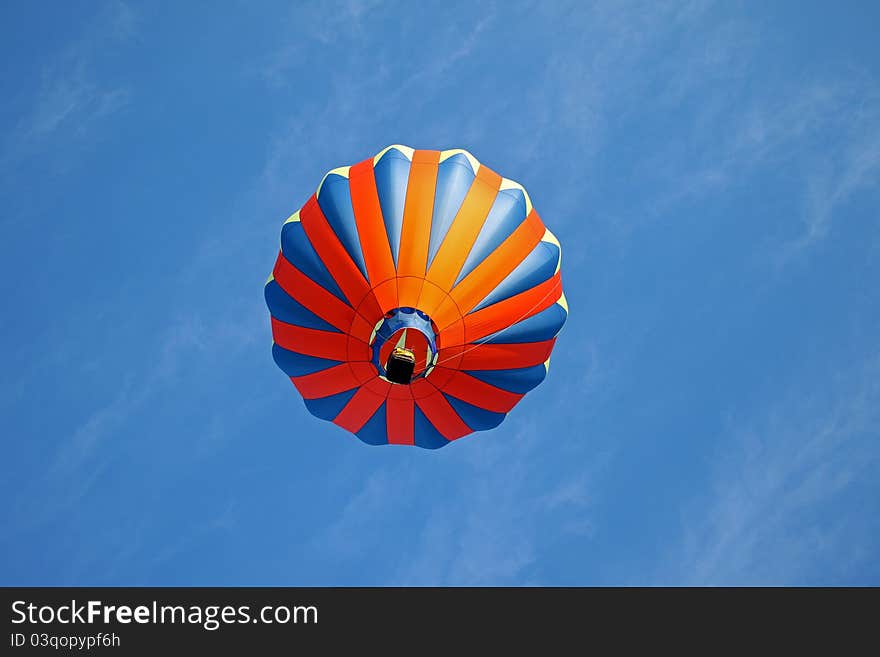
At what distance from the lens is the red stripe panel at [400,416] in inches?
744

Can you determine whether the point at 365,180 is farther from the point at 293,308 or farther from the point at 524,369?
the point at 524,369

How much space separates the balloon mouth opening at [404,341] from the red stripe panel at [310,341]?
0.52 metres

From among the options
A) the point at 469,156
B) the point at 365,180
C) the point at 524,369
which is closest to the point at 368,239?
the point at 365,180

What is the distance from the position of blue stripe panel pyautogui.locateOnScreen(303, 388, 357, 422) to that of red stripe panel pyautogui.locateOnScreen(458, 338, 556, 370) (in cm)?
258

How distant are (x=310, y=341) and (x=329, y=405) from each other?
166 centimetres

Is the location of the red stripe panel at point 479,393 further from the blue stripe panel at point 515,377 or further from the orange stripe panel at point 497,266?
the orange stripe panel at point 497,266

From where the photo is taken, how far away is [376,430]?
64.4 feet

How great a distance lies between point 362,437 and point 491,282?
4409 millimetres

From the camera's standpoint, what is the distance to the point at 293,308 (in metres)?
18.4

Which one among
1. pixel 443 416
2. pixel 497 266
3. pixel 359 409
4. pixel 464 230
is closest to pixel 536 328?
pixel 497 266

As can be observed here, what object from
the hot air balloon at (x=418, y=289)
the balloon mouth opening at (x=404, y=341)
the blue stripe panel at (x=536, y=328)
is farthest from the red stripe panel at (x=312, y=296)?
the blue stripe panel at (x=536, y=328)

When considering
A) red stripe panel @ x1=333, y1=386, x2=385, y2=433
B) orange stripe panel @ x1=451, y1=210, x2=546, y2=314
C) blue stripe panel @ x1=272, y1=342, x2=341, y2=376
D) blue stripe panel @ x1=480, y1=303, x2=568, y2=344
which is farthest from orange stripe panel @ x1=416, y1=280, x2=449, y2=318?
red stripe panel @ x1=333, y1=386, x2=385, y2=433

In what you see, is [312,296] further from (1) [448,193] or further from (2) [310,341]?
(1) [448,193]

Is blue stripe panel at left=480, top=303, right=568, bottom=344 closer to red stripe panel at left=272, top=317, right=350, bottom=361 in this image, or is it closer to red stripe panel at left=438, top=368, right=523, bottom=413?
red stripe panel at left=438, top=368, right=523, bottom=413
